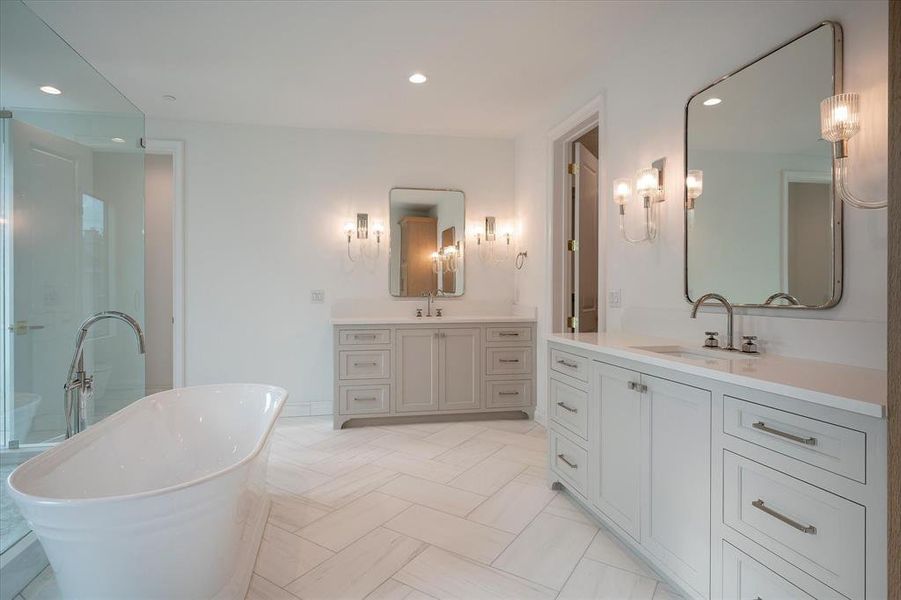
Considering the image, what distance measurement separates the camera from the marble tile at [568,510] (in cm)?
228

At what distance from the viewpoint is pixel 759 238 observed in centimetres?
192

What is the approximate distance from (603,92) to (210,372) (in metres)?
3.87

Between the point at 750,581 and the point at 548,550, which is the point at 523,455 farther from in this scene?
the point at 750,581

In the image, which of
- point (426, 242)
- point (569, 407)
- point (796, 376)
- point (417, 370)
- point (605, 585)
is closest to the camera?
point (796, 376)

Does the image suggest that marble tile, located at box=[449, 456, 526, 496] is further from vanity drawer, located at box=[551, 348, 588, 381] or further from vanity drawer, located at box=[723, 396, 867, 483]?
vanity drawer, located at box=[723, 396, 867, 483]

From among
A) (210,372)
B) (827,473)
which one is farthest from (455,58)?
(210,372)

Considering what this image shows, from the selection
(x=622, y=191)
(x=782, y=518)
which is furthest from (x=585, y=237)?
(x=782, y=518)

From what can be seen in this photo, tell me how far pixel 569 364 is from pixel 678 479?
32.5 inches

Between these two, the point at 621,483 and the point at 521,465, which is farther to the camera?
the point at 521,465

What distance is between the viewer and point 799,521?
121 cm

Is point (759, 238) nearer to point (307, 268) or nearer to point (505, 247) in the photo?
point (505, 247)

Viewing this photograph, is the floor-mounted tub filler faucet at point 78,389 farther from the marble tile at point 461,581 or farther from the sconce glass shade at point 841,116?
the sconce glass shade at point 841,116

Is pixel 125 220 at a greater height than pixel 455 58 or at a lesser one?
lesser

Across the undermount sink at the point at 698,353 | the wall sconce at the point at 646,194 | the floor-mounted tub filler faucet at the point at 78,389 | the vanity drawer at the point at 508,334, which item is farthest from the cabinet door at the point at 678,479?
the floor-mounted tub filler faucet at the point at 78,389
